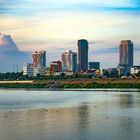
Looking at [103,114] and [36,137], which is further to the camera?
[103,114]

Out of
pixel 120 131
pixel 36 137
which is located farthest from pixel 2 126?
pixel 120 131

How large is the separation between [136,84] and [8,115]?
130166 millimetres

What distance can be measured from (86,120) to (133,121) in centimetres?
531

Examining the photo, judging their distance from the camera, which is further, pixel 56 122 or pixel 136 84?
pixel 136 84

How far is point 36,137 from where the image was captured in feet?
130

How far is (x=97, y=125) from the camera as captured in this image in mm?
47656

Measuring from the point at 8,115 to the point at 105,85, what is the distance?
445 ft

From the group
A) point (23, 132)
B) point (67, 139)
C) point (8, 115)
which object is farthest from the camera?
point (8, 115)

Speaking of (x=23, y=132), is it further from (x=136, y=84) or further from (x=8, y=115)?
(x=136, y=84)

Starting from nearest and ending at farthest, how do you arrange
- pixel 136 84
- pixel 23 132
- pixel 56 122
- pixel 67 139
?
1. pixel 67 139
2. pixel 23 132
3. pixel 56 122
4. pixel 136 84

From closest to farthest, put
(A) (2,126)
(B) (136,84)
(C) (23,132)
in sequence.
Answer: (C) (23,132)
(A) (2,126)
(B) (136,84)

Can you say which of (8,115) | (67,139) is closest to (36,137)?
(67,139)

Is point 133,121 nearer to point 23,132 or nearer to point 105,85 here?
point 23,132

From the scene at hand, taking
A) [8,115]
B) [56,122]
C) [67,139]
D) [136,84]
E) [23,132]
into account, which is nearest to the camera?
A: [67,139]
